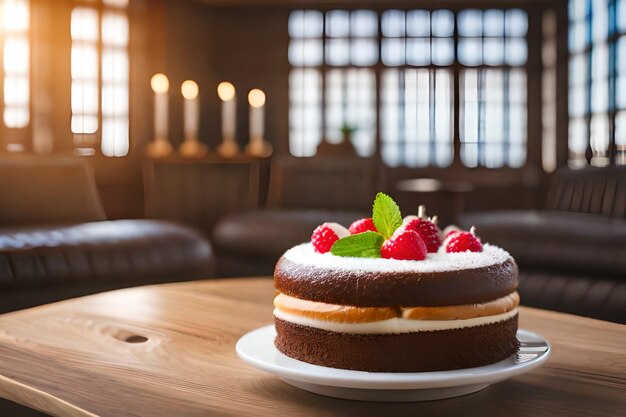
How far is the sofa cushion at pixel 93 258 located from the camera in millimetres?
2404

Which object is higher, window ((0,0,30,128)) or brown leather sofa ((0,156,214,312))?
window ((0,0,30,128))

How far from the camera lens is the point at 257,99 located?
18.1 feet

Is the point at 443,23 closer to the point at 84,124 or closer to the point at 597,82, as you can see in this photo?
the point at 597,82

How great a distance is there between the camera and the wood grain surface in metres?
0.81

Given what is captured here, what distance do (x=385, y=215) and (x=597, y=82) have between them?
6.05 metres

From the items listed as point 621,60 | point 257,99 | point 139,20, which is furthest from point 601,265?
point 139,20

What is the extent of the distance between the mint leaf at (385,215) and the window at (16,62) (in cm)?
551

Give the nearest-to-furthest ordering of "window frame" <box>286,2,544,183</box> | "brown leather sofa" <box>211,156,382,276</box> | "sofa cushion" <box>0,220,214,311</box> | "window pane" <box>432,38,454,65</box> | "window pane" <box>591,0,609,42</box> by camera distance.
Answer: "sofa cushion" <box>0,220,214,311</box> → "brown leather sofa" <box>211,156,382,276</box> → "window pane" <box>591,0,609,42</box> → "window frame" <box>286,2,544,183</box> → "window pane" <box>432,38,454,65</box>

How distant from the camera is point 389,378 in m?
0.81

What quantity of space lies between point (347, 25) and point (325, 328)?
751 centimetres

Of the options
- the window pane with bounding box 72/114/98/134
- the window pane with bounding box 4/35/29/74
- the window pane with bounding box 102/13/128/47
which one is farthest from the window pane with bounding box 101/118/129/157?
the window pane with bounding box 4/35/29/74

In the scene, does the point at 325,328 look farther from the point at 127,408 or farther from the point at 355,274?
the point at 127,408

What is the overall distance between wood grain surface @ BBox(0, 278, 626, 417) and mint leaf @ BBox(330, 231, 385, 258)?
0.66 ft

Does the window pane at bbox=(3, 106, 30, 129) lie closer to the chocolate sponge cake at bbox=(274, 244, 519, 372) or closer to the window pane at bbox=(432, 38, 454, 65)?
the window pane at bbox=(432, 38, 454, 65)
